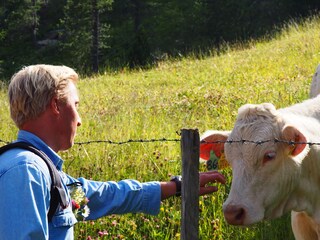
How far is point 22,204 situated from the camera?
2.56 m

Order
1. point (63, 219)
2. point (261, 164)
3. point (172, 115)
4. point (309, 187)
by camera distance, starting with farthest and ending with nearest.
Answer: point (172, 115)
point (309, 187)
point (261, 164)
point (63, 219)

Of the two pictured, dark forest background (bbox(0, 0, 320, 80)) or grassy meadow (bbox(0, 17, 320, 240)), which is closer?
grassy meadow (bbox(0, 17, 320, 240))

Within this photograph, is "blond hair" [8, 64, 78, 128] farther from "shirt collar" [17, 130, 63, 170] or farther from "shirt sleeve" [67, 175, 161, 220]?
"shirt sleeve" [67, 175, 161, 220]

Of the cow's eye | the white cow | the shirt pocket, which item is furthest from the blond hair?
the cow's eye

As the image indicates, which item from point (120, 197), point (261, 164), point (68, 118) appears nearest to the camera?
point (68, 118)

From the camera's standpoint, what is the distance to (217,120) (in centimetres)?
831

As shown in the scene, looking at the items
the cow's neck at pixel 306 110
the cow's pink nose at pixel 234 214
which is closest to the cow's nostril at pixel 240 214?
the cow's pink nose at pixel 234 214

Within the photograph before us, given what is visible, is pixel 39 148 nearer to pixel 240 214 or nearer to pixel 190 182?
pixel 190 182

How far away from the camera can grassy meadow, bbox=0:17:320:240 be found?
5832mm

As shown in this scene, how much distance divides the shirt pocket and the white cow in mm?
1378

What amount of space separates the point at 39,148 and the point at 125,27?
49.9m

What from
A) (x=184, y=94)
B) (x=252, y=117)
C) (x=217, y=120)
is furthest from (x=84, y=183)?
(x=184, y=94)

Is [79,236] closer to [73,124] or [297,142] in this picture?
[297,142]

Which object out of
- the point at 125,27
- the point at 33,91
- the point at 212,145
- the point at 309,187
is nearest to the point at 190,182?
the point at 33,91
